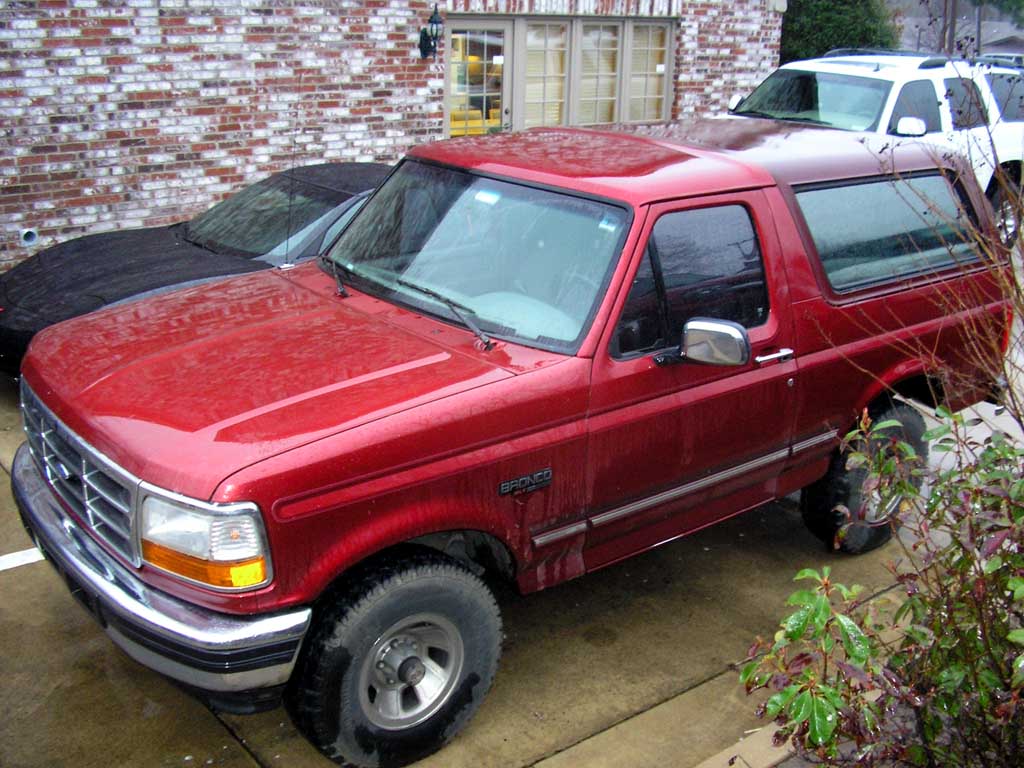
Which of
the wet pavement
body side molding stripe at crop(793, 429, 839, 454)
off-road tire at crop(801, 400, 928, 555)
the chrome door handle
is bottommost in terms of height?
the wet pavement

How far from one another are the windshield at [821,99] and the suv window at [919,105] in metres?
0.16

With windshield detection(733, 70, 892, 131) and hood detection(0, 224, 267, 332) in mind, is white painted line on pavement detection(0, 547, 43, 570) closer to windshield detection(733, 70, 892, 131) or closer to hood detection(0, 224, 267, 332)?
hood detection(0, 224, 267, 332)

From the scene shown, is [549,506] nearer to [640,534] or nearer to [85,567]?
[640,534]

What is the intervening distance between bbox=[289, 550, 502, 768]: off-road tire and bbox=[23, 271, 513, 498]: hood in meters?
0.54

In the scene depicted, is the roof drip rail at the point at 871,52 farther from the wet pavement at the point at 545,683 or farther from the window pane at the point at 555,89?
the wet pavement at the point at 545,683

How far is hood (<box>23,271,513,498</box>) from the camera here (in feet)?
9.79

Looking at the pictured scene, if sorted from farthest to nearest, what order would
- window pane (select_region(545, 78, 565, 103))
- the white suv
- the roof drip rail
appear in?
the roof drip rail < window pane (select_region(545, 78, 565, 103)) < the white suv

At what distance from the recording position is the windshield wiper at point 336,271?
161 inches

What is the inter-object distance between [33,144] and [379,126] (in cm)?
334

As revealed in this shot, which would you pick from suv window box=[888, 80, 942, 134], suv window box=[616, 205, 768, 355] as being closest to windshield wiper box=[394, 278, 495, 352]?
suv window box=[616, 205, 768, 355]

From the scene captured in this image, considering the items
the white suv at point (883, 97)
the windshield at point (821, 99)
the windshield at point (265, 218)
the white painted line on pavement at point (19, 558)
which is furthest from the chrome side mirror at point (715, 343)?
the windshield at point (821, 99)

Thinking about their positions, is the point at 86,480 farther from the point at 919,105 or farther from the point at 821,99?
the point at 919,105

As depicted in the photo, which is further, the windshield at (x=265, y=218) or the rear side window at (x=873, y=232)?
the windshield at (x=265, y=218)

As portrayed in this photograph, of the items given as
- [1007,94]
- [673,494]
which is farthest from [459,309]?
[1007,94]
